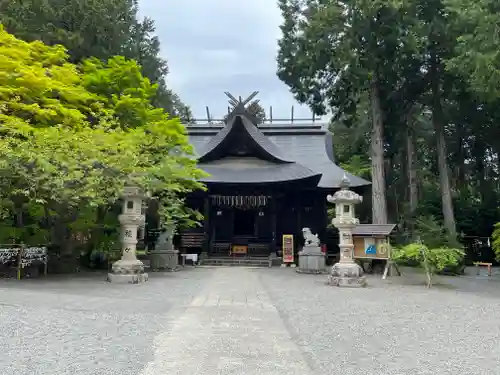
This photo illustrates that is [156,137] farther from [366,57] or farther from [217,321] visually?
[366,57]

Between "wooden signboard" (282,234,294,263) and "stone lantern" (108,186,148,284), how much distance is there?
7.35 metres

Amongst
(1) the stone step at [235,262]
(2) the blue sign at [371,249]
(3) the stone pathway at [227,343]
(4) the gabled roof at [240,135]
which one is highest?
(4) the gabled roof at [240,135]

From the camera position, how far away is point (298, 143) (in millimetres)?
24625

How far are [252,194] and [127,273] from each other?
886cm

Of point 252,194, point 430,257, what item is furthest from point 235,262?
point 430,257

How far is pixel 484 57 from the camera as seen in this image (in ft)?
37.0

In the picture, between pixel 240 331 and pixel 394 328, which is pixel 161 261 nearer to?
pixel 240 331

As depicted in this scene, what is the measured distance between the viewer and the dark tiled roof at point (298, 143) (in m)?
21.8

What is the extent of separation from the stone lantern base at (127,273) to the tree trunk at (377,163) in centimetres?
1102

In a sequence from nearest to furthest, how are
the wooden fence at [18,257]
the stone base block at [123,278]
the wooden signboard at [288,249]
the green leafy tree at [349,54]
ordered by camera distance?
1. the wooden fence at [18,257]
2. the stone base block at [123,278]
3. the green leafy tree at [349,54]
4. the wooden signboard at [288,249]

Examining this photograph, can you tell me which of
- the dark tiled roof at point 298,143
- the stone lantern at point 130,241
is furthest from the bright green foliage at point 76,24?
the stone lantern at point 130,241

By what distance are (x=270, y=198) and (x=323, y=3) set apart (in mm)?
9028

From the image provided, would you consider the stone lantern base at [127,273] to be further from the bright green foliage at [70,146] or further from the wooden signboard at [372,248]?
the wooden signboard at [372,248]

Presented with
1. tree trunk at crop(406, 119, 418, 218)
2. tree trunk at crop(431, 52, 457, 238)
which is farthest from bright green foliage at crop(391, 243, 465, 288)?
tree trunk at crop(406, 119, 418, 218)
